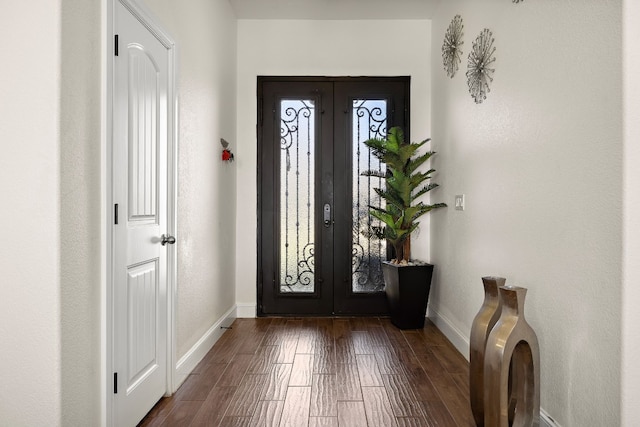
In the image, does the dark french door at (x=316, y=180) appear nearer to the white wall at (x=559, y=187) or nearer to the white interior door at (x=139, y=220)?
the white wall at (x=559, y=187)

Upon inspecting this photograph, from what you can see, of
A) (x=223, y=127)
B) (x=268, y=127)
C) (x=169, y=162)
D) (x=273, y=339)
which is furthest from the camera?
(x=268, y=127)

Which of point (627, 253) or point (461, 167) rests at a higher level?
point (461, 167)

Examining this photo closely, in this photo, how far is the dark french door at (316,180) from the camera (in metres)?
4.62

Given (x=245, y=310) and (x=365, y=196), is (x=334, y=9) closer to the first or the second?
(x=365, y=196)

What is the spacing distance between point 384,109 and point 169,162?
2.59 metres

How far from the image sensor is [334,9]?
440 cm

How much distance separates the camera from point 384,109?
466 cm

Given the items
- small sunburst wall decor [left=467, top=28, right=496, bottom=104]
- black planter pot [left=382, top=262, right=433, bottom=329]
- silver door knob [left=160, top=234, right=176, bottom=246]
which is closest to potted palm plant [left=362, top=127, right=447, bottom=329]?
black planter pot [left=382, top=262, right=433, bottom=329]

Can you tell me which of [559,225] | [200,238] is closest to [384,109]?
[200,238]

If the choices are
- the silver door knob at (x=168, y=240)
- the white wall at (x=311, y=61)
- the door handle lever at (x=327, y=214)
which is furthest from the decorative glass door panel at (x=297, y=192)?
the silver door knob at (x=168, y=240)

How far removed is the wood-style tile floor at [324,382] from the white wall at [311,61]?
98 centimetres

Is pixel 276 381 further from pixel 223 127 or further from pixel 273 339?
pixel 223 127

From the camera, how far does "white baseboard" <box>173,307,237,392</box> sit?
286 centimetres

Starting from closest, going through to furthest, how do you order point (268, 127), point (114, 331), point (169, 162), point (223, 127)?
point (114, 331) → point (169, 162) → point (223, 127) → point (268, 127)
